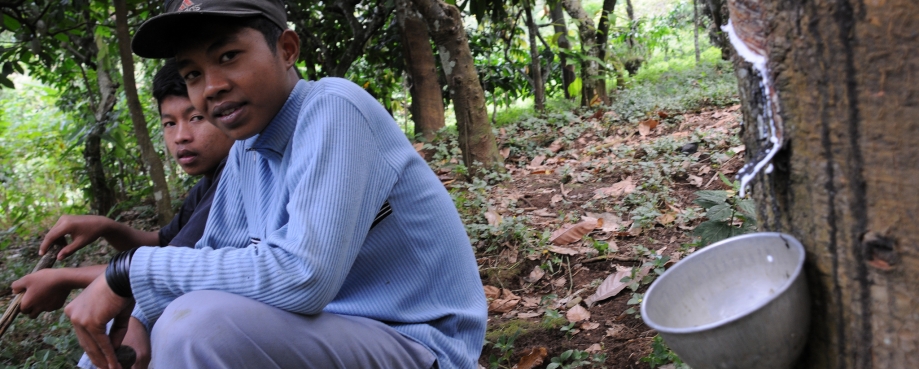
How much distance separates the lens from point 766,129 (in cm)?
133

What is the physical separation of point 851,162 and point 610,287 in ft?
5.61

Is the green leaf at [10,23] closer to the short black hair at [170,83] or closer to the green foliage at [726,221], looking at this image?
the short black hair at [170,83]

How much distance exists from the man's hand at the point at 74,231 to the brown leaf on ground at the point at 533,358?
5.17 ft

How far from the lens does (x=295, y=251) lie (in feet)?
4.64

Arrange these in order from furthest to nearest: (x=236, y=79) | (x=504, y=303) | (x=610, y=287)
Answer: (x=504, y=303), (x=610, y=287), (x=236, y=79)

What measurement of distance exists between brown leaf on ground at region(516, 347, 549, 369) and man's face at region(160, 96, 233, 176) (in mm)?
1411

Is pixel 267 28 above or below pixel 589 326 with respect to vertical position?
above

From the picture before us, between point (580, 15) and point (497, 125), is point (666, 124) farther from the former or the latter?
point (580, 15)

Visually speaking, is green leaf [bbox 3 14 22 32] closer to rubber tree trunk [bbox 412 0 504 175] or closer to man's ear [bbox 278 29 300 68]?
→ rubber tree trunk [bbox 412 0 504 175]

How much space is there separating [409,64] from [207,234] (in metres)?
4.22

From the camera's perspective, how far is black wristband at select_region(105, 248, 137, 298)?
1540 mm

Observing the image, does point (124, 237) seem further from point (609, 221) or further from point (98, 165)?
point (98, 165)

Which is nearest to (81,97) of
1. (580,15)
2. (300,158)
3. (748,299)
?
(580,15)

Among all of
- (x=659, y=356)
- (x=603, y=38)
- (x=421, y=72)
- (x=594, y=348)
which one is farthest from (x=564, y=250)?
(x=603, y=38)
